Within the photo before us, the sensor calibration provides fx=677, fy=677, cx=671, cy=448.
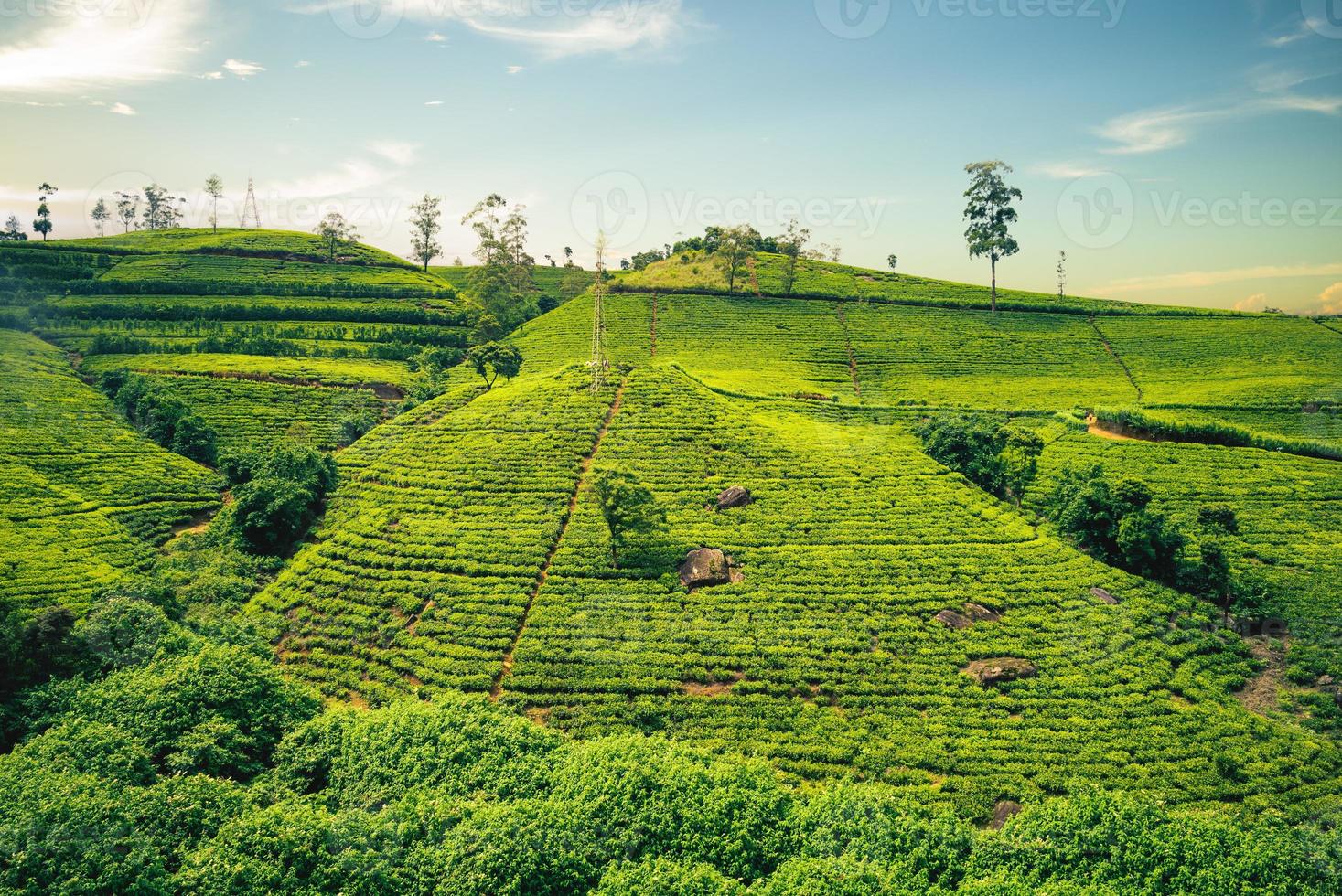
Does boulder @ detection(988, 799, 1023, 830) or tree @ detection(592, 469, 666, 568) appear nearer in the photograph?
boulder @ detection(988, 799, 1023, 830)

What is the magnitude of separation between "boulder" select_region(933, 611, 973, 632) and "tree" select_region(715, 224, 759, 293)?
7997 centimetres

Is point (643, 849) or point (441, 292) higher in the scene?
point (441, 292)

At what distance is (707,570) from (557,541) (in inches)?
374

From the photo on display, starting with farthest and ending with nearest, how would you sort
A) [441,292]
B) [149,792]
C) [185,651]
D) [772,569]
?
[441,292] < [772,569] < [185,651] < [149,792]

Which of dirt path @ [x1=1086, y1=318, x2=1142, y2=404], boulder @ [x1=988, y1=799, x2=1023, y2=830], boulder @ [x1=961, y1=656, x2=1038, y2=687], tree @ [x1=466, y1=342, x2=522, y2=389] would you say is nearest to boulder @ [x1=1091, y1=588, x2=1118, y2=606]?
boulder @ [x1=961, y1=656, x2=1038, y2=687]

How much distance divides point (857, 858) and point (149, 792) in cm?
2207

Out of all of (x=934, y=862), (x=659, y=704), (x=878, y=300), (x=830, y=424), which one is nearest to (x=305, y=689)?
(x=659, y=704)

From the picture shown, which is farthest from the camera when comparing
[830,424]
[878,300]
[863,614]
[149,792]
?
[878,300]

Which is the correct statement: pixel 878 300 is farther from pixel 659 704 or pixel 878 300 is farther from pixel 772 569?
pixel 659 704

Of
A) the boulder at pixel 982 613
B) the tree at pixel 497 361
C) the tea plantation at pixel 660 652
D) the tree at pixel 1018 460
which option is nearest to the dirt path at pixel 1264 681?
the tea plantation at pixel 660 652

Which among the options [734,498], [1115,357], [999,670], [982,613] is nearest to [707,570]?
[734,498]

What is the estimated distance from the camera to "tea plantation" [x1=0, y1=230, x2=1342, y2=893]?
19891 mm

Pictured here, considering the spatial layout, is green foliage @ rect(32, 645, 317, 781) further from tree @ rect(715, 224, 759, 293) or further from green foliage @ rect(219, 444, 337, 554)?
tree @ rect(715, 224, 759, 293)

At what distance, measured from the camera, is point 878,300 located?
4126 inches
